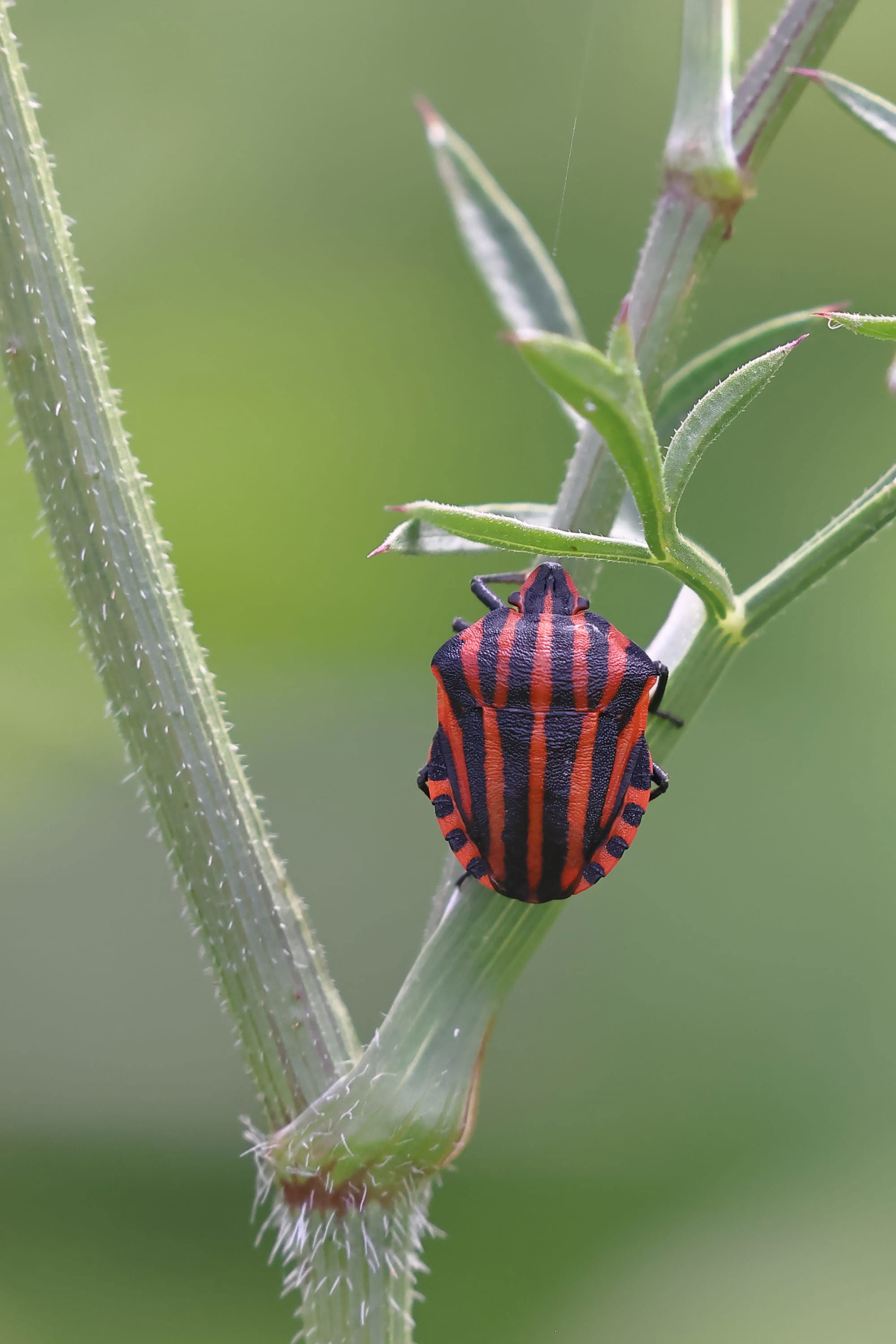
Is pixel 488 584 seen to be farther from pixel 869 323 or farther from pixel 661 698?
pixel 869 323

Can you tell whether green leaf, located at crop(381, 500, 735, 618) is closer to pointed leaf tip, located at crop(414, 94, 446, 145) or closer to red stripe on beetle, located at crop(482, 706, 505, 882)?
red stripe on beetle, located at crop(482, 706, 505, 882)

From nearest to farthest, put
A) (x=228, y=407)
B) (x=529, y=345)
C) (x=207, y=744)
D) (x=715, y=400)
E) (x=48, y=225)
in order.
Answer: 1. (x=529, y=345)
2. (x=715, y=400)
3. (x=48, y=225)
4. (x=207, y=744)
5. (x=228, y=407)

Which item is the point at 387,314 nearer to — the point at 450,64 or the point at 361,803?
the point at 450,64

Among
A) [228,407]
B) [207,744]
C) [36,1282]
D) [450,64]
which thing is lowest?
[36,1282]

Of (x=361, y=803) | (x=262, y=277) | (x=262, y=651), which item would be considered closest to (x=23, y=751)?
(x=262, y=651)

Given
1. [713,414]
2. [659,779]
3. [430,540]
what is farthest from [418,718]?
[713,414]

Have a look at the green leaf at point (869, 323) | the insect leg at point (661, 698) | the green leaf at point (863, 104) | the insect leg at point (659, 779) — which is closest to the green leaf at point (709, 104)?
the green leaf at point (863, 104)
